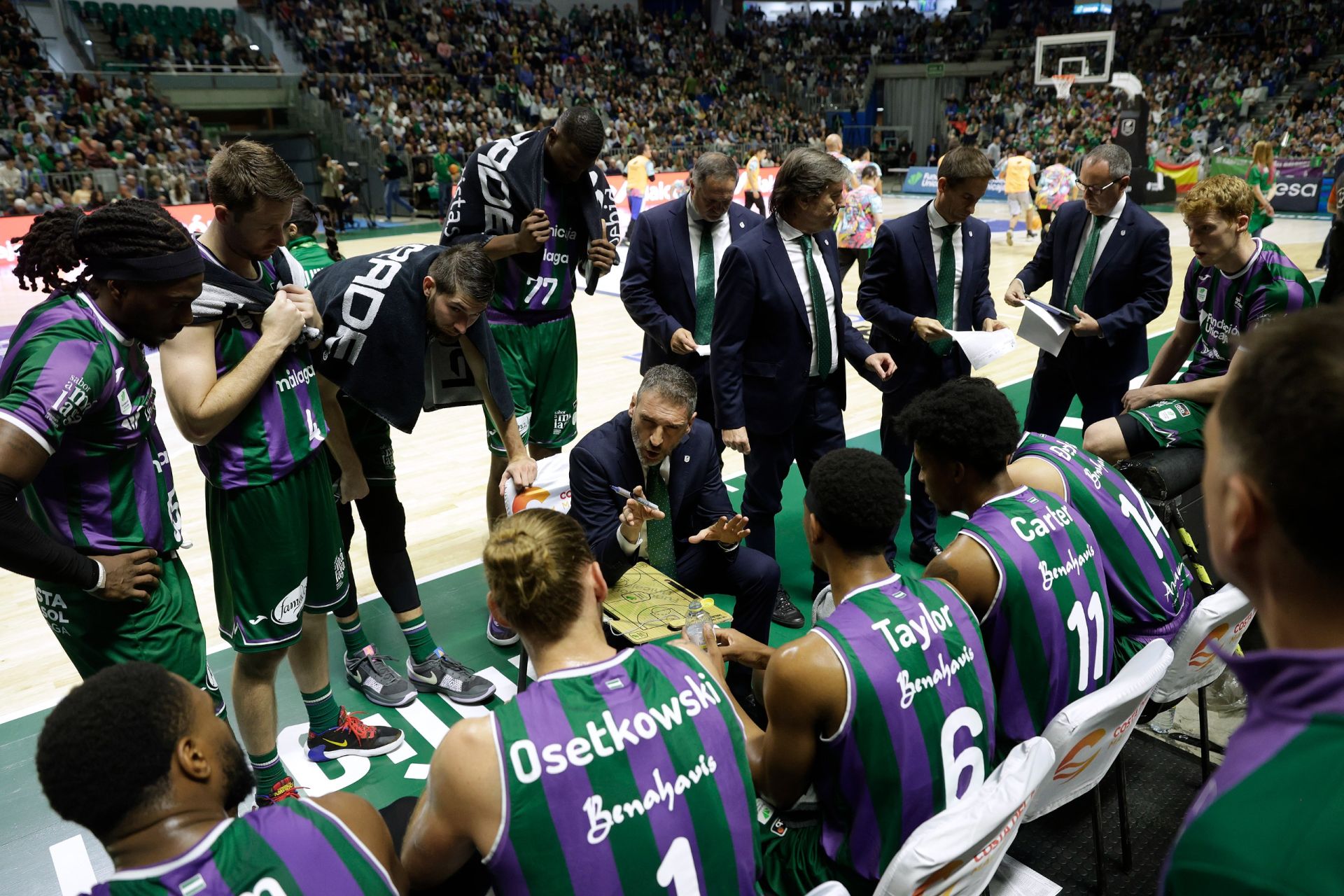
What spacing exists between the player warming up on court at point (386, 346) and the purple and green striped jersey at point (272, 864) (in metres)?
1.73

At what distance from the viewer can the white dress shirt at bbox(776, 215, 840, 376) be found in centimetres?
377

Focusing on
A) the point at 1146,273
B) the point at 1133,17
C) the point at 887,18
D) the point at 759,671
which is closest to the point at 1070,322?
the point at 1146,273

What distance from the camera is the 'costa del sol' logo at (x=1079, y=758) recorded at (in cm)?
199

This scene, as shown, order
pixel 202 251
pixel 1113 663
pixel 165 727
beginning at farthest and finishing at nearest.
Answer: pixel 1113 663 → pixel 202 251 → pixel 165 727

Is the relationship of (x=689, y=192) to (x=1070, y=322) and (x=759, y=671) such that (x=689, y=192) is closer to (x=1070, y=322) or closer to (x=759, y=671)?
(x=1070, y=322)

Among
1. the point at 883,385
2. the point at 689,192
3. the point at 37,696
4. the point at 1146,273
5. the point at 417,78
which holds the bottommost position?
the point at 37,696

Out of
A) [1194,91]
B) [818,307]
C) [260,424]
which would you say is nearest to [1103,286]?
[818,307]

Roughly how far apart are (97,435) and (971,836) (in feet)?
6.84

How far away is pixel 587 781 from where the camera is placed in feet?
4.84

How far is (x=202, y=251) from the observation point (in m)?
2.36

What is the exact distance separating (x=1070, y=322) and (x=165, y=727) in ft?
13.1

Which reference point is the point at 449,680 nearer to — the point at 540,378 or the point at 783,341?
the point at 540,378

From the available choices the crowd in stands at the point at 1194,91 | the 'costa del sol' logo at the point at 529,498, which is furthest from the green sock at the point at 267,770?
the crowd in stands at the point at 1194,91

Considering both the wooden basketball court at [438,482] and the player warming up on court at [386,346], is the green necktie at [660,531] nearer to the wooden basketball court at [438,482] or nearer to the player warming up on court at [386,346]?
the player warming up on court at [386,346]
